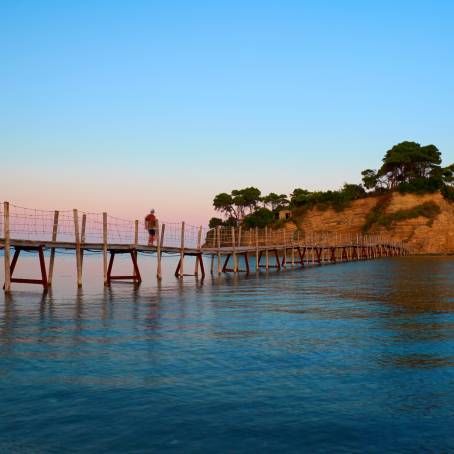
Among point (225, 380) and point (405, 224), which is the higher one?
point (405, 224)

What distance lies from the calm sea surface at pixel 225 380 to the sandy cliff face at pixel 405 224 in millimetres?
76398

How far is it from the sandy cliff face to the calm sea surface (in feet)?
251

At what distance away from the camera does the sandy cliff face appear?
3671 inches

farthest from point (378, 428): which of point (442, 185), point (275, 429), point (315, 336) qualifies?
point (442, 185)

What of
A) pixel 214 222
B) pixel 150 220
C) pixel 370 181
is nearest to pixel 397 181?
Result: pixel 370 181

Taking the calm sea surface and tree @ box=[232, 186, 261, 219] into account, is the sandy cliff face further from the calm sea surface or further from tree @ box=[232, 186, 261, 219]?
the calm sea surface

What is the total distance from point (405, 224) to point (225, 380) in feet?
294

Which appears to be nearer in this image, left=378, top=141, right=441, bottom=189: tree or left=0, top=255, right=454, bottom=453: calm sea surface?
left=0, top=255, right=454, bottom=453: calm sea surface

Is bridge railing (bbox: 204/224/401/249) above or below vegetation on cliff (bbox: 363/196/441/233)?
below

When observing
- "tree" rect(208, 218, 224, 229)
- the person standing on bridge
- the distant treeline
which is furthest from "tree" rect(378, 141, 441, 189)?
the person standing on bridge

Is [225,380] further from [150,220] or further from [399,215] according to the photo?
[399,215]

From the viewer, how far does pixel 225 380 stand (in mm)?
10672

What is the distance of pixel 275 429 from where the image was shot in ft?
26.7

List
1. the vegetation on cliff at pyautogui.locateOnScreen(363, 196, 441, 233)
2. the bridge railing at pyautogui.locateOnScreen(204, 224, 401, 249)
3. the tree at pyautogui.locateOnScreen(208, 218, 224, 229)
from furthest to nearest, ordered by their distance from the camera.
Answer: the tree at pyautogui.locateOnScreen(208, 218, 224, 229) < the vegetation on cliff at pyautogui.locateOnScreen(363, 196, 441, 233) < the bridge railing at pyautogui.locateOnScreen(204, 224, 401, 249)
